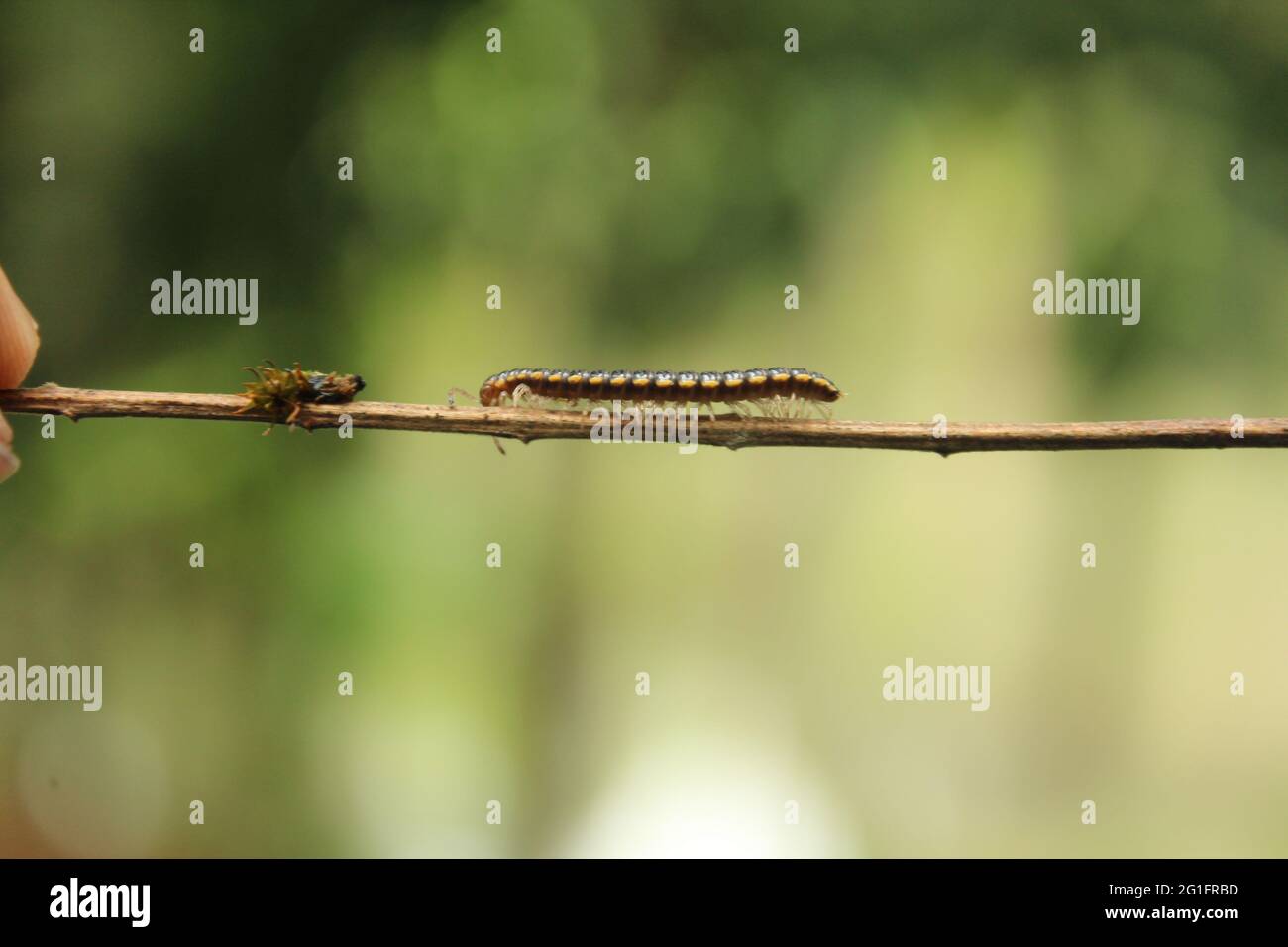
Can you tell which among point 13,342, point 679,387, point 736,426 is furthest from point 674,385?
point 13,342

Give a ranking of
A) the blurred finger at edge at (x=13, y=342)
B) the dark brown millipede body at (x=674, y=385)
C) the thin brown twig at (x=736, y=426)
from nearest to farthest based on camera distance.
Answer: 1. the thin brown twig at (x=736, y=426)
2. the dark brown millipede body at (x=674, y=385)
3. the blurred finger at edge at (x=13, y=342)

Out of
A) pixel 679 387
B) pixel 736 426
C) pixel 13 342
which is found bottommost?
pixel 736 426

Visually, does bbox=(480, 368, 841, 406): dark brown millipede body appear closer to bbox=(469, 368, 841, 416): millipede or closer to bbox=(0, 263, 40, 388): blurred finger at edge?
bbox=(469, 368, 841, 416): millipede

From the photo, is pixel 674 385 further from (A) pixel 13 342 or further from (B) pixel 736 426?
(A) pixel 13 342

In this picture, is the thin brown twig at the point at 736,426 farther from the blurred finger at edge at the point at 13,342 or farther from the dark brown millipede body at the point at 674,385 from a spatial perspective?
the blurred finger at edge at the point at 13,342

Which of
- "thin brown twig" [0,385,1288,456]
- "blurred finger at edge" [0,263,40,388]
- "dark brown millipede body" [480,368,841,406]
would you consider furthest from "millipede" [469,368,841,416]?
"blurred finger at edge" [0,263,40,388]

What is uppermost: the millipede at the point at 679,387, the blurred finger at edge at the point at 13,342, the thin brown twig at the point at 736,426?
the blurred finger at edge at the point at 13,342

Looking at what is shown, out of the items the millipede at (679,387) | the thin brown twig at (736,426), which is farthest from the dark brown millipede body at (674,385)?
the thin brown twig at (736,426)
